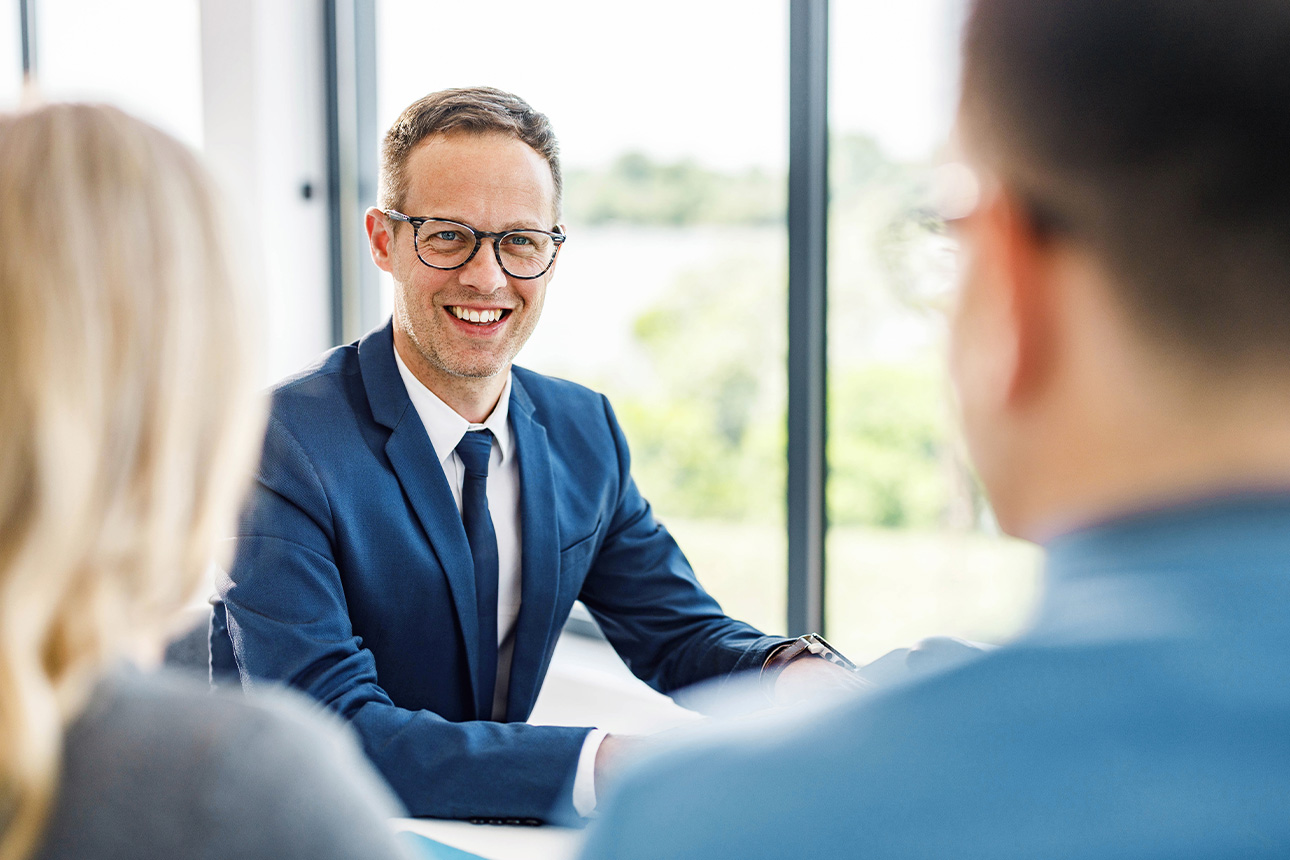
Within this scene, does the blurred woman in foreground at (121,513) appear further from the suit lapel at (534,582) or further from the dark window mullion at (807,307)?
the dark window mullion at (807,307)

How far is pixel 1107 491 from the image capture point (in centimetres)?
50

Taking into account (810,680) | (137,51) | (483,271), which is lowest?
(810,680)

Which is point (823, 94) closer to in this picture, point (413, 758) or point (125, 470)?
point (413, 758)

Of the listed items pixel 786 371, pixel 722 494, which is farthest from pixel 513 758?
pixel 722 494

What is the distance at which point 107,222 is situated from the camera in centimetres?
64

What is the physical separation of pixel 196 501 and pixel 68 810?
19 centimetres

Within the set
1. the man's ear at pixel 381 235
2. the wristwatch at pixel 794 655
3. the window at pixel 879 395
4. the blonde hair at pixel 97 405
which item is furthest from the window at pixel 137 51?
the blonde hair at pixel 97 405

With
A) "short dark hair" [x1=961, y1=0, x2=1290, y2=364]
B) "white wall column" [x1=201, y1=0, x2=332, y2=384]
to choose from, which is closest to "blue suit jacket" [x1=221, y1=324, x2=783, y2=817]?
"short dark hair" [x1=961, y1=0, x2=1290, y2=364]

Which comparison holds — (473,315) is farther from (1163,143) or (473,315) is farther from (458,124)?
(1163,143)

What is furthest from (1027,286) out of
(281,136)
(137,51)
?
(137,51)

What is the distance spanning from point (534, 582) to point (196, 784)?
1.15 meters

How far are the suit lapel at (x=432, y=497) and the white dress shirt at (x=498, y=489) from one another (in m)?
0.03

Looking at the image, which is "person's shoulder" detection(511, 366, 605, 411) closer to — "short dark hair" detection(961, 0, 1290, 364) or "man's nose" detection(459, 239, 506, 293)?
"man's nose" detection(459, 239, 506, 293)

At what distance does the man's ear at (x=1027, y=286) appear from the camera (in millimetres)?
502
